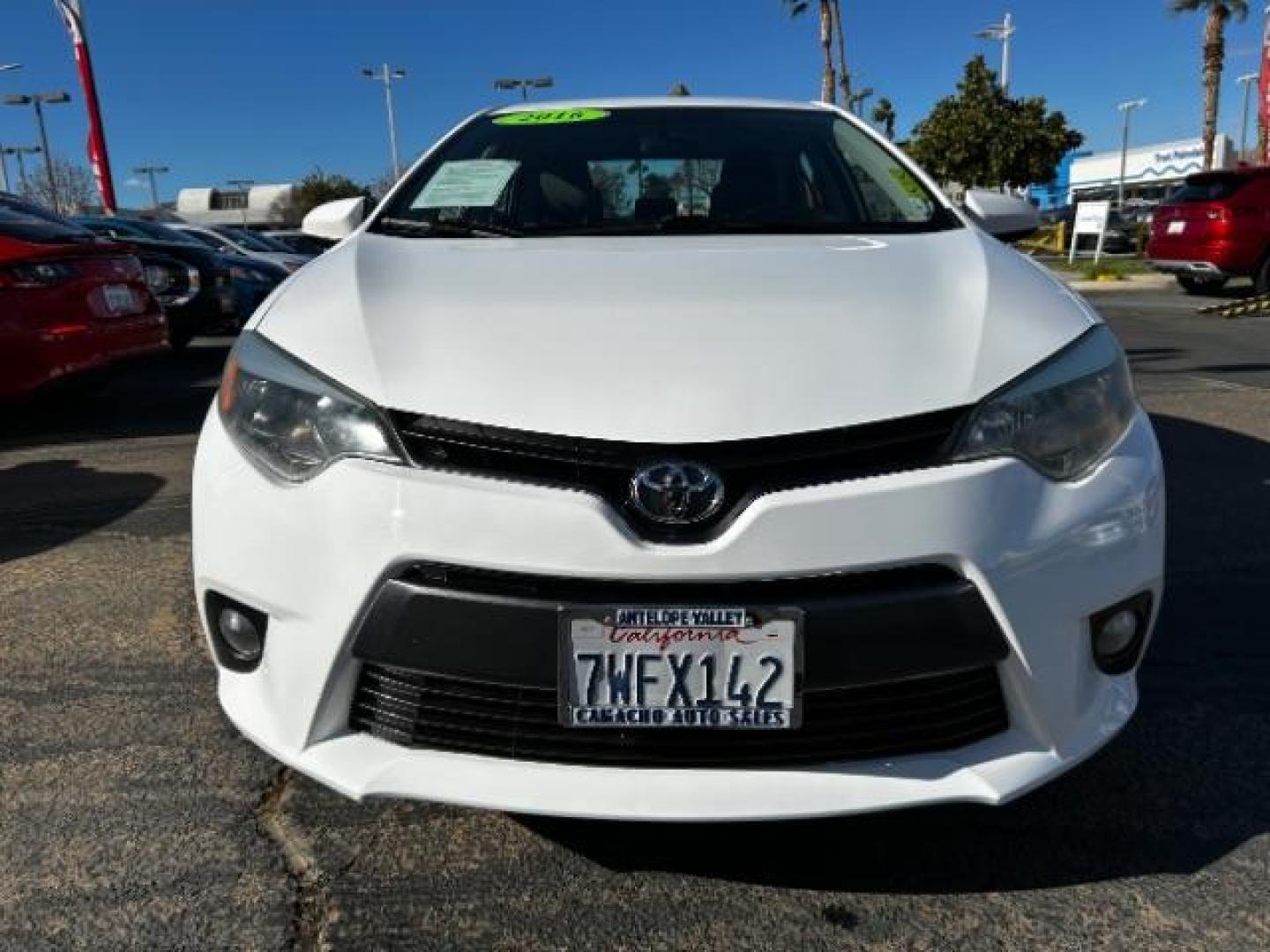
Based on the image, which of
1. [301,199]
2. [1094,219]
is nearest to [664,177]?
[1094,219]

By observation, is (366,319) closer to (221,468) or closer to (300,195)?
(221,468)

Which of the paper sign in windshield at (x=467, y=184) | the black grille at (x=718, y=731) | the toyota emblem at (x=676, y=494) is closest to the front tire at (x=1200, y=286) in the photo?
the paper sign in windshield at (x=467, y=184)

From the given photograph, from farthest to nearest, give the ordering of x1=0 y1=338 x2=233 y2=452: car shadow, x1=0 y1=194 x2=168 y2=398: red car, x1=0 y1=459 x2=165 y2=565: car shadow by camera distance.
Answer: x1=0 y1=338 x2=233 y2=452: car shadow
x1=0 y1=194 x2=168 y2=398: red car
x1=0 y1=459 x2=165 y2=565: car shadow

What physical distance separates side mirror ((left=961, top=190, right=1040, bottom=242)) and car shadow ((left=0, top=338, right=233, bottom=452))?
4166 mm

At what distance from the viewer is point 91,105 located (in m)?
20.4

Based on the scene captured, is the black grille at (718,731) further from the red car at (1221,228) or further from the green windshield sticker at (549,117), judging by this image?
the red car at (1221,228)

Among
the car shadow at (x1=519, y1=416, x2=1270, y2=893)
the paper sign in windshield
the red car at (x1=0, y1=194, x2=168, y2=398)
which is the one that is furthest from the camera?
the red car at (x1=0, y1=194, x2=168, y2=398)

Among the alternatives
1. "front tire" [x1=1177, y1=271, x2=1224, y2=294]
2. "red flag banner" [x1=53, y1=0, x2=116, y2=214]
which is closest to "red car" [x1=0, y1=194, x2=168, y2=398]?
"front tire" [x1=1177, y1=271, x2=1224, y2=294]

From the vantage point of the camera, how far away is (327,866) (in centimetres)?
178

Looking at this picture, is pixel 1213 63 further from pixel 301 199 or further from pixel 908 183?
pixel 301 199

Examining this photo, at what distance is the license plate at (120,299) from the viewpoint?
5211 millimetres

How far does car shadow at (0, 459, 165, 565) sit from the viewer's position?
11.9 ft

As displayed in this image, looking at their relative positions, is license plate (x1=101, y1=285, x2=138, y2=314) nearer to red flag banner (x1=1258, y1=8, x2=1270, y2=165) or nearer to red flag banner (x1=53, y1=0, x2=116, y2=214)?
red flag banner (x1=53, y1=0, x2=116, y2=214)

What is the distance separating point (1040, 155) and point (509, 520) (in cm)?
3383
